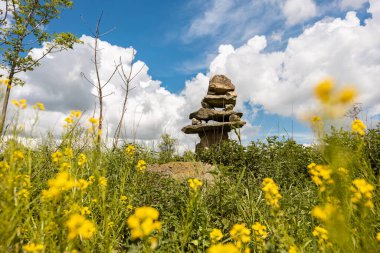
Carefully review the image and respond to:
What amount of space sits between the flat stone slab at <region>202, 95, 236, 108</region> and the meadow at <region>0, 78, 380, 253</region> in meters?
5.14

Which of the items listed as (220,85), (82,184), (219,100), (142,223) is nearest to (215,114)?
(219,100)

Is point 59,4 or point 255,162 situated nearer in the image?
point 255,162

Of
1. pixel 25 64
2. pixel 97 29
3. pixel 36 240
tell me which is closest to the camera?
pixel 36 240

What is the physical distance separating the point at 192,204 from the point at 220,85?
1013 centimetres

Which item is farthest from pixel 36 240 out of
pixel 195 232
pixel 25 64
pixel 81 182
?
pixel 25 64

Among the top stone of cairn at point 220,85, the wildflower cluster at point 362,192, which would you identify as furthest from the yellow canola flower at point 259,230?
the top stone of cairn at point 220,85

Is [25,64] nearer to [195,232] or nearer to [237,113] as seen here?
[237,113]

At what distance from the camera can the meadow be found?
1.25 meters

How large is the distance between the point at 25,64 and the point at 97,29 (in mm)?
3686

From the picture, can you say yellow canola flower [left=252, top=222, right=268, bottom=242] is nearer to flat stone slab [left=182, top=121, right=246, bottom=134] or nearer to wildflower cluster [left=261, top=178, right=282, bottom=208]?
wildflower cluster [left=261, top=178, right=282, bottom=208]

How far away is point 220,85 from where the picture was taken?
11805 millimetres

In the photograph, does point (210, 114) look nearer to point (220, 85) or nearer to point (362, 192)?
point (220, 85)

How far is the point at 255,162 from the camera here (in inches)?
261

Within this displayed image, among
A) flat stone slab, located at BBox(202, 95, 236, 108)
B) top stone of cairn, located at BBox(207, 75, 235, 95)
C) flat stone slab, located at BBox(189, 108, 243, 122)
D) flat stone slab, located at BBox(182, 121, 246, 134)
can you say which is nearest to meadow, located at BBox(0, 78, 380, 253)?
flat stone slab, located at BBox(182, 121, 246, 134)
